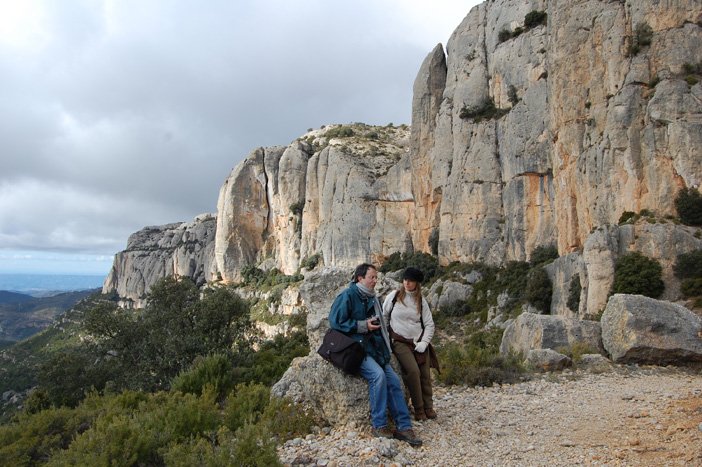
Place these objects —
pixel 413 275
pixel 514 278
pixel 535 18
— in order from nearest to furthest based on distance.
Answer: pixel 413 275
pixel 514 278
pixel 535 18

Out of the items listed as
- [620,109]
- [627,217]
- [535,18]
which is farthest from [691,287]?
[535,18]

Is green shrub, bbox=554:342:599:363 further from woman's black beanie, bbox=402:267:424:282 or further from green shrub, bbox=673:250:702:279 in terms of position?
green shrub, bbox=673:250:702:279

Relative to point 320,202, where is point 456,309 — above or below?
below

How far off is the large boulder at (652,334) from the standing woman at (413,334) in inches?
240

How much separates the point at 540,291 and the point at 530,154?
1066cm

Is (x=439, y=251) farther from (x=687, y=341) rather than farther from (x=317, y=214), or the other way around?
(x=687, y=341)

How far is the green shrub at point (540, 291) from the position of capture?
26.8 meters

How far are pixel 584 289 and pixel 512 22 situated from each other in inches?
977

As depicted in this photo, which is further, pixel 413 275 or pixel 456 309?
pixel 456 309

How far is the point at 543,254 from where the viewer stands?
30.7 metres

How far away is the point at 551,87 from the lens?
28219 mm

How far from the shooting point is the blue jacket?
517cm

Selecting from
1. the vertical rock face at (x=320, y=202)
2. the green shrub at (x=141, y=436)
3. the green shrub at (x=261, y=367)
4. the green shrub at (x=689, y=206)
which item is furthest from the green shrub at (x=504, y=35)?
the green shrub at (x=141, y=436)

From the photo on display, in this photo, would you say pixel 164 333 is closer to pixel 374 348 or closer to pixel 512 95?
pixel 374 348
